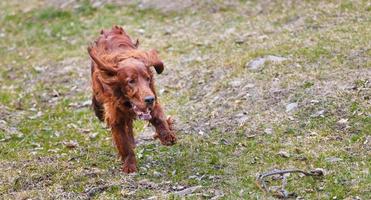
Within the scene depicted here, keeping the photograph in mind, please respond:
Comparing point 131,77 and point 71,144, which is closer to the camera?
point 131,77

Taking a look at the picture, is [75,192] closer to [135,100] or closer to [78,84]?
[135,100]

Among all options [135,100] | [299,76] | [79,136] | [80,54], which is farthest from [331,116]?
[80,54]

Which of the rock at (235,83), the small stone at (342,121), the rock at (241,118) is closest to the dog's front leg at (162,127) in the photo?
the rock at (241,118)

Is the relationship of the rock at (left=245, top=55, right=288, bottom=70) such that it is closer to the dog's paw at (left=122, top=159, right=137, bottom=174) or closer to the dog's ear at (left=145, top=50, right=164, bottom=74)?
the dog's ear at (left=145, top=50, right=164, bottom=74)

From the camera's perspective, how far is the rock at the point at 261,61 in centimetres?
1117

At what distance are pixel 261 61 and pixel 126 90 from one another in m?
4.16

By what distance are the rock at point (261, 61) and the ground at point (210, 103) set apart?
0.16 ft

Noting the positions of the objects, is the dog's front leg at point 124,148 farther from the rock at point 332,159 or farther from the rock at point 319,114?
the rock at point 319,114

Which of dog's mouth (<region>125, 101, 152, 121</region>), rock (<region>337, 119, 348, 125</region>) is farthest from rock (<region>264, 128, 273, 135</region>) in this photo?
dog's mouth (<region>125, 101, 152, 121</region>)

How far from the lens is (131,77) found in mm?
7504

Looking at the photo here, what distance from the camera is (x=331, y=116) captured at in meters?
8.98

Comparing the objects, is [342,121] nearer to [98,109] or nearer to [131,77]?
[131,77]

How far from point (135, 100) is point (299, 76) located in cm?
357

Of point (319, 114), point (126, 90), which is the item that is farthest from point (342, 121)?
point (126, 90)
